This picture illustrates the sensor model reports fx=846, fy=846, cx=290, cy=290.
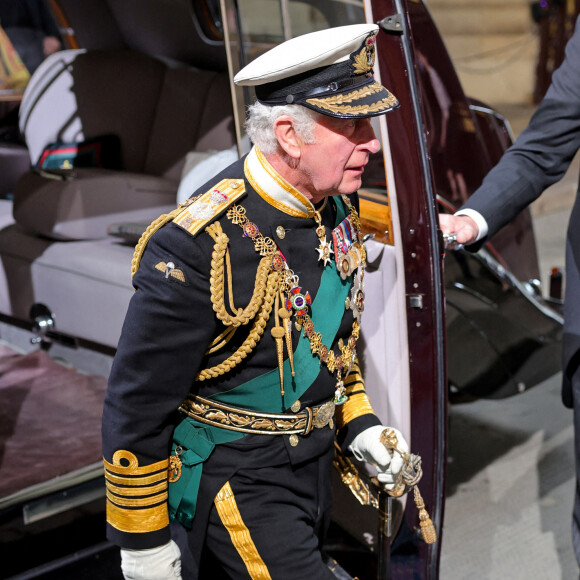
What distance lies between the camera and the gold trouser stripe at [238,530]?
1491mm

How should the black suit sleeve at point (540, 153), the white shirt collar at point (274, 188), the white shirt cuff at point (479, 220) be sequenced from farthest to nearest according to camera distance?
the white shirt cuff at point (479, 220)
the black suit sleeve at point (540, 153)
the white shirt collar at point (274, 188)

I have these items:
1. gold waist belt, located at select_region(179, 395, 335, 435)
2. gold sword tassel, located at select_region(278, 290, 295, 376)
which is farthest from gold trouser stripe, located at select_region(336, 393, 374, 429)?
gold sword tassel, located at select_region(278, 290, 295, 376)

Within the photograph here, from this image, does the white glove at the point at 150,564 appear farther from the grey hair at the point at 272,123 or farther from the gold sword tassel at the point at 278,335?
the grey hair at the point at 272,123

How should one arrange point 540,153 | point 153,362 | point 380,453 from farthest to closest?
point 540,153, point 380,453, point 153,362

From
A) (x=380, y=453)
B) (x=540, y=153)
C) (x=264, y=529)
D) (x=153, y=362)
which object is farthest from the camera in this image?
(x=540, y=153)

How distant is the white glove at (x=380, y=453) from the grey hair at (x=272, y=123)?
1.94ft

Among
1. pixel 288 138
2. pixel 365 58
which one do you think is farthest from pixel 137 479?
pixel 365 58

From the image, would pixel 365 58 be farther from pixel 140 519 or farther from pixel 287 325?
pixel 140 519

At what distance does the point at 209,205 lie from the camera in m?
1.44

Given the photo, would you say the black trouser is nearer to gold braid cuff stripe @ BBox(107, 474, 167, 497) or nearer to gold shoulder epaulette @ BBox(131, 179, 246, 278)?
gold braid cuff stripe @ BBox(107, 474, 167, 497)

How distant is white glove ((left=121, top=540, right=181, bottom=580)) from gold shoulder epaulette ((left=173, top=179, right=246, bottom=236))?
56cm

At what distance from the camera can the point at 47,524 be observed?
7.30 feet

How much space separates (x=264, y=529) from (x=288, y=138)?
68 centimetres

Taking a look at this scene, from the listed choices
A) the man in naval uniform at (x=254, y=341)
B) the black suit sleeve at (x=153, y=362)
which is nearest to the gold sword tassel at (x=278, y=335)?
the man in naval uniform at (x=254, y=341)
